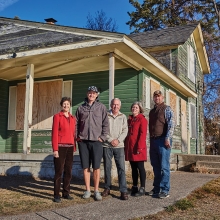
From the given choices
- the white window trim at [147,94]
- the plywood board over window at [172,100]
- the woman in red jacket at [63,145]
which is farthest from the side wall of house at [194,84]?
the woman in red jacket at [63,145]

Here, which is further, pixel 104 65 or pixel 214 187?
pixel 104 65

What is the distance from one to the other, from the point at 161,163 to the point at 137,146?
48 centimetres

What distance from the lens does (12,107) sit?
35.3 feet

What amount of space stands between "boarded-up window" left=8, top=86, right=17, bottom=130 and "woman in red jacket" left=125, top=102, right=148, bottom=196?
20.8 feet

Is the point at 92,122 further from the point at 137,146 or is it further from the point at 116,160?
the point at 137,146

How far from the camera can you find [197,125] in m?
15.6

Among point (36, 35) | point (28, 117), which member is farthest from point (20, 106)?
point (36, 35)

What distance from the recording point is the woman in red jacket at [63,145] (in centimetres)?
485

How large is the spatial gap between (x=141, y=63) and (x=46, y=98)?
136 inches

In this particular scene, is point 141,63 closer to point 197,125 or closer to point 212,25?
point 197,125

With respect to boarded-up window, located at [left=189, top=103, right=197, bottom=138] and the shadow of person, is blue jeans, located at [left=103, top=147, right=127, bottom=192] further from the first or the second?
boarded-up window, located at [left=189, top=103, right=197, bottom=138]

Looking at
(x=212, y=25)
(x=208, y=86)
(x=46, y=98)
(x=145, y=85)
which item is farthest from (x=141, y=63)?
(x=212, y=25)

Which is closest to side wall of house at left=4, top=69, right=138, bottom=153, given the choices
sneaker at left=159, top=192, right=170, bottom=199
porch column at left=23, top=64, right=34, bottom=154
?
porch column at left=23, top=64, right=34, bottom=154

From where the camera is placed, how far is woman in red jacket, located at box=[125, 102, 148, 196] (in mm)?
5242
